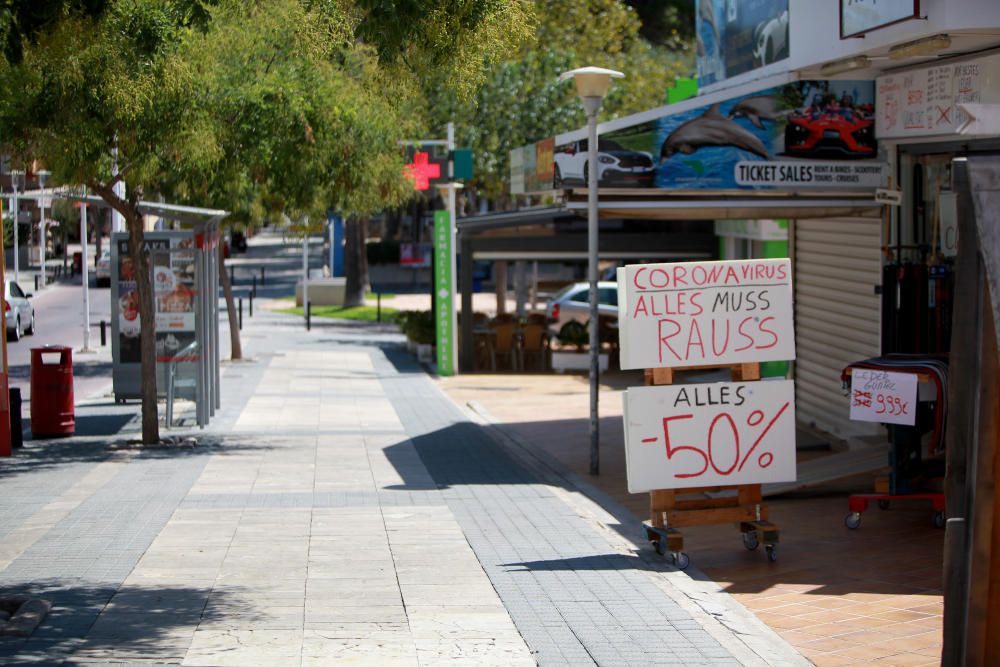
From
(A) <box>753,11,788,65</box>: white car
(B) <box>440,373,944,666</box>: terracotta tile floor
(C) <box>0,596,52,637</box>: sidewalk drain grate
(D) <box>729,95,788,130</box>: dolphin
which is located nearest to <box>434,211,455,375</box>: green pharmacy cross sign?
(A) <box>753,11,788,65</box>: white car

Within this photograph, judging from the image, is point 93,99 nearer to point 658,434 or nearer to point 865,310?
point 658,434

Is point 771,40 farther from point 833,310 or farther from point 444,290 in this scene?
point 444,290

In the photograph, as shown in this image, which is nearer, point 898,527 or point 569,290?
point 898,527

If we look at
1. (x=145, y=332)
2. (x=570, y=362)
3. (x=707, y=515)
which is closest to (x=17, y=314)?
(x=570, y=362)

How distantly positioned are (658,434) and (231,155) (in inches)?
271

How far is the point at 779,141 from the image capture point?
1222cm

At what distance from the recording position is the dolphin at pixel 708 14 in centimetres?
1752

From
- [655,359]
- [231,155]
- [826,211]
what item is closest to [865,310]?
[826,211]

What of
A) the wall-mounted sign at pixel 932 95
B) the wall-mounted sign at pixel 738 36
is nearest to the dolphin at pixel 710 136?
the wall-mounted sign at pixel 932 95

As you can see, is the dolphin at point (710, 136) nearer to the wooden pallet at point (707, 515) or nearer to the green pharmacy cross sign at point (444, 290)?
the wooden pallet at point (707, 515)

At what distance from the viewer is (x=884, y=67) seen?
38.1 feet

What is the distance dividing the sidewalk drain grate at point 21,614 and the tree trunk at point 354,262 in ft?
113

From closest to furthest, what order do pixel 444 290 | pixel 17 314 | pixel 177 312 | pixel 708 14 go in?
pixel 177 312, pixel 708 14, pixel 444 290, pixel 17 314

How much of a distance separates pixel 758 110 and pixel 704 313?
406 centimetres
